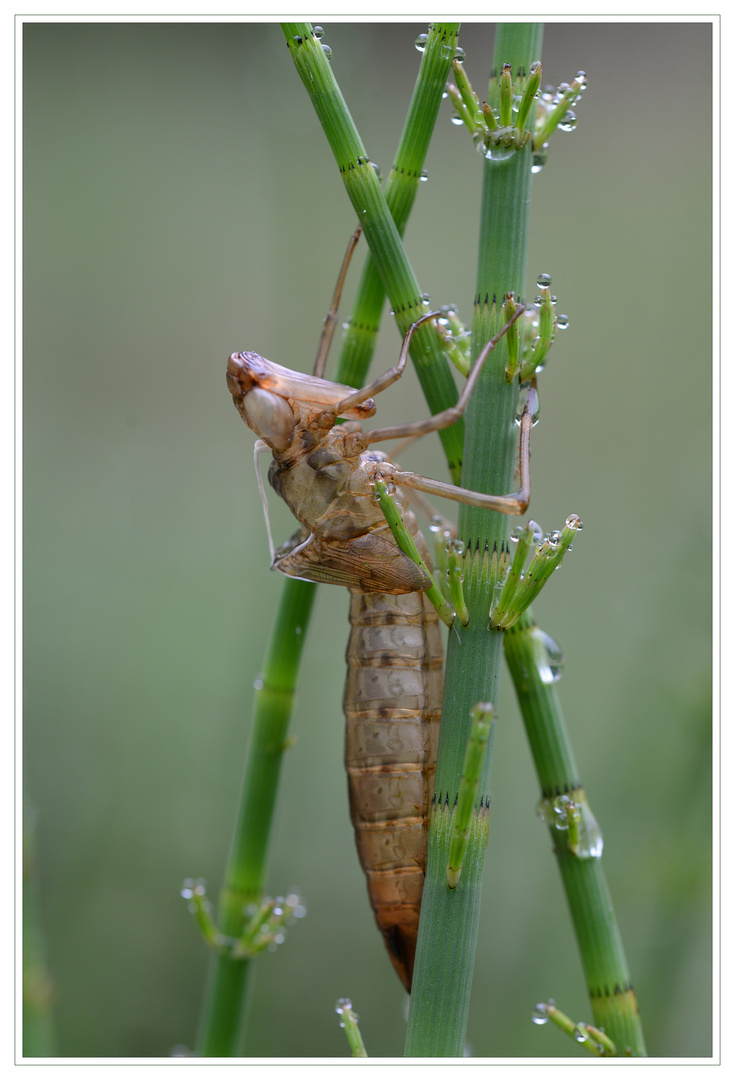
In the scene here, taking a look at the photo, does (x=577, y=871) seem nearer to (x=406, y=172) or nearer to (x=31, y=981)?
(x=31, y=981)

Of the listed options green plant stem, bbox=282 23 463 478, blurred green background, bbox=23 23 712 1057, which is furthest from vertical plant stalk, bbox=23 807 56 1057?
blurred green background, bbox=23 23 712 1057

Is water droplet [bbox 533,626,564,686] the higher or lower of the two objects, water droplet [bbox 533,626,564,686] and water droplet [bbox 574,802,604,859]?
the higher

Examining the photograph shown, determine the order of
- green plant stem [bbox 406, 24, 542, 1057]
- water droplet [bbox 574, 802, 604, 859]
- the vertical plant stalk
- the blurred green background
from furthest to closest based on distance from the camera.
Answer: the blurred green background, the vertical plant stalk, water droplet [bbox 574, 802, 604, 859], green plant stem [bbox 406, 24, 542, 1057]

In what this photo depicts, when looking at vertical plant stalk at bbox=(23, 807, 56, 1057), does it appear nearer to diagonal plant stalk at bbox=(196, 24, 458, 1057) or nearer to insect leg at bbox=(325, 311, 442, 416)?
diagonal plant stalk at bbox=(196, 24, 458, 1057)

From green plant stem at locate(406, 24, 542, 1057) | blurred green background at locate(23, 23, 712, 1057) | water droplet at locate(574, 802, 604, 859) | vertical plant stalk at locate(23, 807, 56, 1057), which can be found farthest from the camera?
blurred green background at locate(23, 23, 712, 1057)

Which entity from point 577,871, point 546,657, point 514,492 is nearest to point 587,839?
point 577,871

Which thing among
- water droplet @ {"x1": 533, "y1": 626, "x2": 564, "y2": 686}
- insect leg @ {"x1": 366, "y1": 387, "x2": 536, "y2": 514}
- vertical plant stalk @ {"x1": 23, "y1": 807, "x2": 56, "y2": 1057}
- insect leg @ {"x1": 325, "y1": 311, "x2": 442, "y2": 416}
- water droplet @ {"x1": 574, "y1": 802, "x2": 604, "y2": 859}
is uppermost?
insect leg @ {"x1": 325, "y1": 311, "x2": 442, "y2": 416}

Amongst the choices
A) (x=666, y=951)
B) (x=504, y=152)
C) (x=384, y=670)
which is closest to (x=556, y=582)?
(x=666, y=951)
